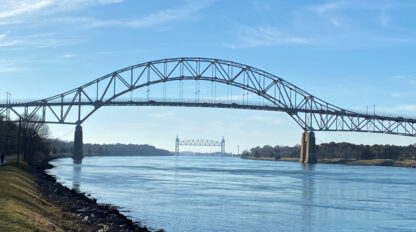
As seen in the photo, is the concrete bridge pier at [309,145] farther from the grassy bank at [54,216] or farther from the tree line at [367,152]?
the grassy bank at [54,216]

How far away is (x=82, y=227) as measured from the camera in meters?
19.6

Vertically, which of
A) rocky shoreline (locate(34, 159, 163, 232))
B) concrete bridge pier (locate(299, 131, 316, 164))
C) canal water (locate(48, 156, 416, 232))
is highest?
concrete bridge pier (locate(299, 131, 316, 164))

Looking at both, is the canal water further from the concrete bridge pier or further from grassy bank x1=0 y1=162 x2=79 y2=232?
the concrete bridge pier

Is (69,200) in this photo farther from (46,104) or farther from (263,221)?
(46,104)

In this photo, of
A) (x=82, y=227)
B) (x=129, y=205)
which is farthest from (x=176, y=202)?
(x=82, y=227)

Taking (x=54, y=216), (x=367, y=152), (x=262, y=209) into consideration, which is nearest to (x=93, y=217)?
(x=54, y=216)

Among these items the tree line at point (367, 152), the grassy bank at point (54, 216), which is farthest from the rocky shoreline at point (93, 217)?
the tree line at point (367, 152)

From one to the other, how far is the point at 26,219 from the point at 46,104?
120 metres

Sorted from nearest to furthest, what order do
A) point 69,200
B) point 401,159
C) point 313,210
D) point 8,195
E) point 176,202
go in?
point 8,195
point 69,200
point 313,210
point 176,202
point 401,159

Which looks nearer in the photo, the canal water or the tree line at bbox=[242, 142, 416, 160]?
the canal water

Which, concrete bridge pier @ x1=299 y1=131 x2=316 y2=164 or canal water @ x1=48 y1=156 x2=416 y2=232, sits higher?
concrete bridge pier @ x1=299 y1=131 x2=316 y2=164

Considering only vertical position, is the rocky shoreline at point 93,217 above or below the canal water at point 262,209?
above

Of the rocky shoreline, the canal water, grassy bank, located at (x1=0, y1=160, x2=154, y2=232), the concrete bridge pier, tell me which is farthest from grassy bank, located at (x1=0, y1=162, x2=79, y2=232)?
the concrete bridge pier

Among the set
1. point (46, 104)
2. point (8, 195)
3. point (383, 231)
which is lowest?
point (383, 231)
